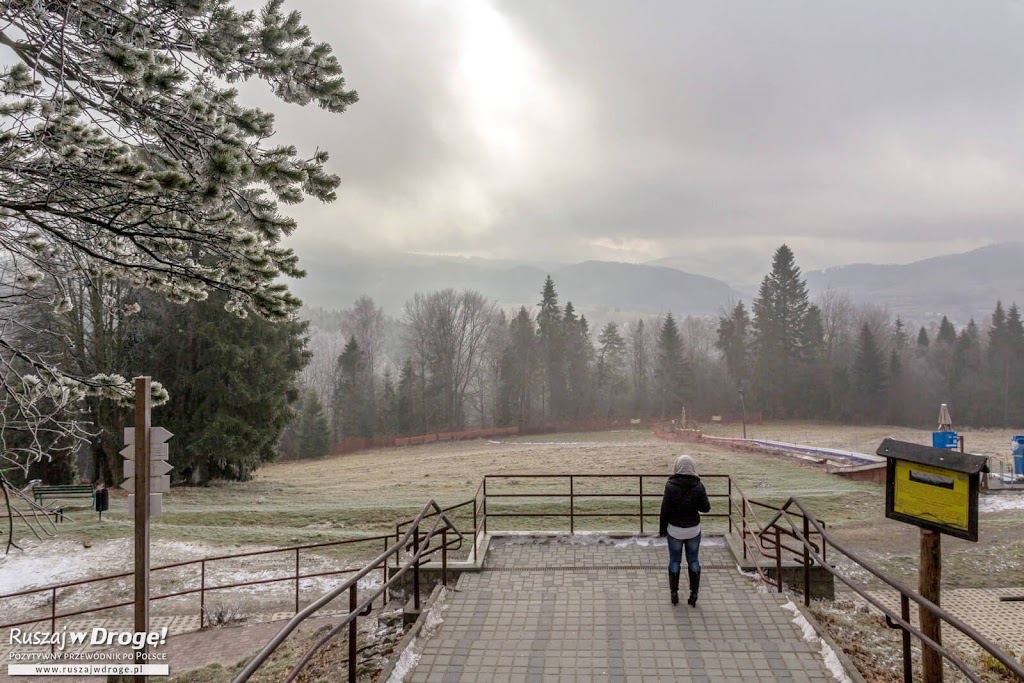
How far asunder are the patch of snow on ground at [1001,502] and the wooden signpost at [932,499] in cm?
1859

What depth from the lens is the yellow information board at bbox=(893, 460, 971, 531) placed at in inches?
203

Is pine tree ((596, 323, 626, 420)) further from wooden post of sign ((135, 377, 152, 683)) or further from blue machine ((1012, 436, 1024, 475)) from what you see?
wooden post of sign ((135, 377, 152, 683))

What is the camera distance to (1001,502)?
70.4 ft

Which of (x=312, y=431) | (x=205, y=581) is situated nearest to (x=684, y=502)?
(x=205, y=581)

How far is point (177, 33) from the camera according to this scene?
→ 249 inches

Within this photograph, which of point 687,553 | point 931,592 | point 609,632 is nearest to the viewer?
point 931,592

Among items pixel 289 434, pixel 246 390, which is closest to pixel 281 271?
pixel 246 390

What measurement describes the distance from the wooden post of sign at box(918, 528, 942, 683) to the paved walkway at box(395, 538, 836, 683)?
0.86 m

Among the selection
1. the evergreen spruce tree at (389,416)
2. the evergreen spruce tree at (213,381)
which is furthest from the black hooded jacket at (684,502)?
the evergreen spruce tree at (389,416)

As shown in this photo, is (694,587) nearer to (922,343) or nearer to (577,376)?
(577,376)

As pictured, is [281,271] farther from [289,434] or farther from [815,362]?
[815,362]

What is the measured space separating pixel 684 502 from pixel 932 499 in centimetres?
252

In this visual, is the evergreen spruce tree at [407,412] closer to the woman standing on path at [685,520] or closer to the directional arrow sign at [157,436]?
the directional arrow sign at [157,436]

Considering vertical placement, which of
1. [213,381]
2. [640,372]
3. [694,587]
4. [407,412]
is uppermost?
[213,381]
